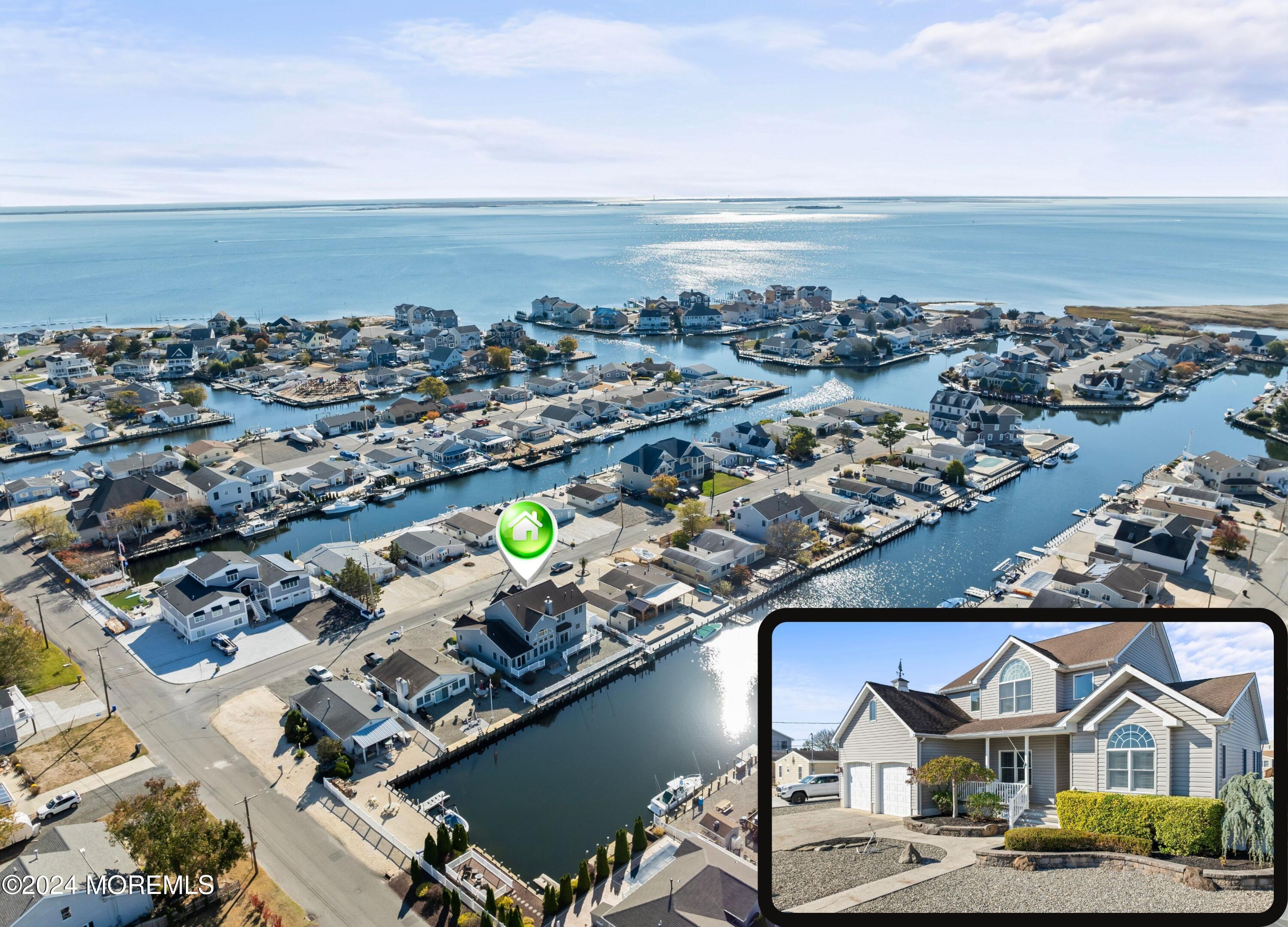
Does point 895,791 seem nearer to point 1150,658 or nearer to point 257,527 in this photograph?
point 1150,658

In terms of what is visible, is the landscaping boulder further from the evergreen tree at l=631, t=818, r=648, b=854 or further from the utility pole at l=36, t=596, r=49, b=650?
the utility pole at l=36, t=596, r=49, b=650

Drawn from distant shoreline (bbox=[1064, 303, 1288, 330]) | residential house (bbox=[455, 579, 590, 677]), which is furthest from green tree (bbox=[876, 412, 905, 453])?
distant shoreline (bbox=[1064, 303, 1288, 330])

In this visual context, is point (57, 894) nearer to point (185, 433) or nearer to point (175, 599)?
point (175, 599)

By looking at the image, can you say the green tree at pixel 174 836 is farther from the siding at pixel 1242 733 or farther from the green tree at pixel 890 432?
the green tree at pixel 890 432

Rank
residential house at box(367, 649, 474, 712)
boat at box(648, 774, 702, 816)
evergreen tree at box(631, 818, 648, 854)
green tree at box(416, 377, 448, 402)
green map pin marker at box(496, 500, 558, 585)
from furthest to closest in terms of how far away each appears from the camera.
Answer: green tree at box(416, 377, 448, 402) → residential house at box(367, 649, 474, 712) → boat at box(648, 774, 702, 816) → evergreen tree at box(631, 818, 648, 854) → green map pin marker at box(496, 500, 558, 585)

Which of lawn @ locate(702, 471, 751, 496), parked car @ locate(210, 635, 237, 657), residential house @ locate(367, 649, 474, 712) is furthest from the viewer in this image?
lawn @ locate(702, 471, 751, 496)

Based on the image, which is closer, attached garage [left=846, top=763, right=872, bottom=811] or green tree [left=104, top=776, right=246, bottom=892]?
attached garage [left=846, top=763, right=872, bottom=811]
